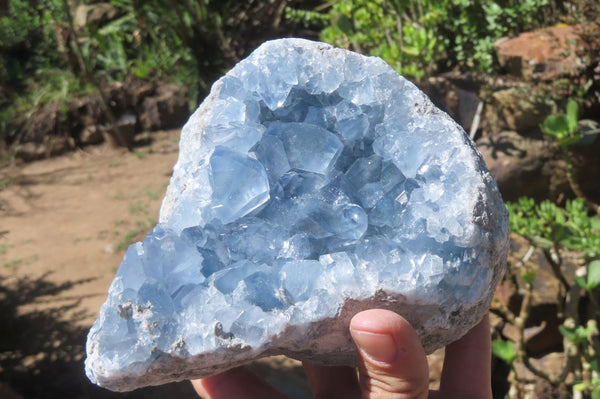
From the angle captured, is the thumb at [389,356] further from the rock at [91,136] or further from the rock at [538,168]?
the rock at [91,136]

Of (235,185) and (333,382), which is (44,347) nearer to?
(333,382)

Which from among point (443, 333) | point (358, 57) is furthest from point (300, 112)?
point (443, 333)

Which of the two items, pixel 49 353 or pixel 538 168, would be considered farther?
pixel 49 353

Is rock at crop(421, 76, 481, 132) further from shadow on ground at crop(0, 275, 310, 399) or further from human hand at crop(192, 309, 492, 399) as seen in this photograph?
human hand at crop(192, 309, 492, 399)

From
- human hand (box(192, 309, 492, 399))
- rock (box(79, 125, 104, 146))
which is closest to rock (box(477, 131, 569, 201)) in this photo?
human hand (box(192, 309, 492, 399))

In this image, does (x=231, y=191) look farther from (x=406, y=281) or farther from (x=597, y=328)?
(x=597, y=328)

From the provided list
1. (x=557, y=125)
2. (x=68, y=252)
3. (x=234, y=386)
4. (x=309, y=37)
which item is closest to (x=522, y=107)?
(x=557, y=125)

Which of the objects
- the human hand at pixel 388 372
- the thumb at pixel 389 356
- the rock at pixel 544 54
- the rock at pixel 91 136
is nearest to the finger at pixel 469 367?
the human hand at pixel 388 372
